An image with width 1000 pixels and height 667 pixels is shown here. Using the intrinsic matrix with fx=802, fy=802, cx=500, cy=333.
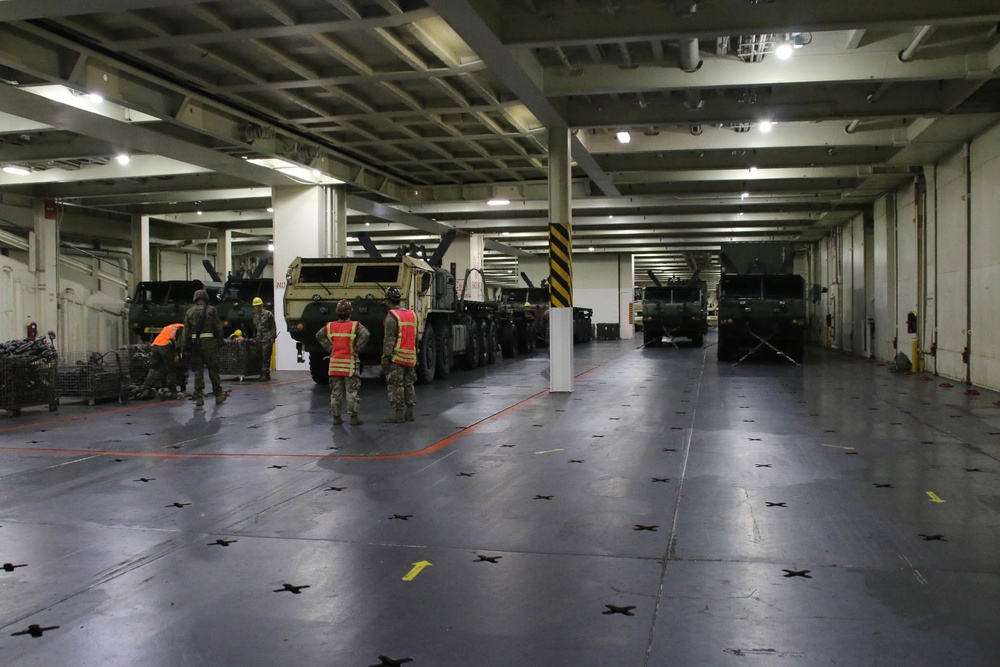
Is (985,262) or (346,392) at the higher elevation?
(985,262)

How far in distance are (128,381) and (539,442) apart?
666cm

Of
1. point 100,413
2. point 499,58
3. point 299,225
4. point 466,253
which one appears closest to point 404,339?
point 499,58

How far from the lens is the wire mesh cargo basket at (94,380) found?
35.8 feet

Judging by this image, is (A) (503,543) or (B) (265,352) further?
(B) (265,352)

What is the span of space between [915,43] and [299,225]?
11728mm

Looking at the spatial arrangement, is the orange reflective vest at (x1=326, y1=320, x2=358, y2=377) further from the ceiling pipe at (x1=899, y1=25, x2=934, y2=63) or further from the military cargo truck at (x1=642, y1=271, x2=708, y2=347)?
the military cargo truck at (x1=642, y1=271, x2=708, y2=347)

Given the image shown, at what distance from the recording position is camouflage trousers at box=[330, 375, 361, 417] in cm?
879

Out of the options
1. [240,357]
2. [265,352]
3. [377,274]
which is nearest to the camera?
[377,274]

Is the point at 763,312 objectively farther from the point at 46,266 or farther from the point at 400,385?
the point at 46,266

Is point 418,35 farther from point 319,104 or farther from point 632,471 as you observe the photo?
point 632,471

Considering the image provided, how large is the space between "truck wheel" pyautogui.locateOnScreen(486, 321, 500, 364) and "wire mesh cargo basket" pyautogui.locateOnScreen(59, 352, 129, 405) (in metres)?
8.78

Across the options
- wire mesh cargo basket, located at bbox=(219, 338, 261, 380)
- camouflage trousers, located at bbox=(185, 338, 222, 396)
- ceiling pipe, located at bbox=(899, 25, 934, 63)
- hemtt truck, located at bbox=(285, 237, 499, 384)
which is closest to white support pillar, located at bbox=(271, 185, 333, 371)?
wire mesh cargo basket, located at bbox=(219, 338, 261, 380)

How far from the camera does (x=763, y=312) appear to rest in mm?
17906

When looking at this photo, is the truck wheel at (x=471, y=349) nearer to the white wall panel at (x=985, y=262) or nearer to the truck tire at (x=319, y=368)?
the truck tire at (x=319, y=368)
